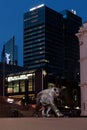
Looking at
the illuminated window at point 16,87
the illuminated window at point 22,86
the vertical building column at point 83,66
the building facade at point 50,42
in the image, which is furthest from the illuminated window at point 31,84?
the vertical building column at point 83,66

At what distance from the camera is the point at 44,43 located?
11294cm

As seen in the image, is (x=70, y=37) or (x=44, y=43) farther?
(x=70, y=37)

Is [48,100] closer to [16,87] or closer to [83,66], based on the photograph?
[83,66]

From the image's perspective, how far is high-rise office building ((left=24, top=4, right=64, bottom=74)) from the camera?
115m

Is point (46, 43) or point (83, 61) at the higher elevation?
point (46, 43)

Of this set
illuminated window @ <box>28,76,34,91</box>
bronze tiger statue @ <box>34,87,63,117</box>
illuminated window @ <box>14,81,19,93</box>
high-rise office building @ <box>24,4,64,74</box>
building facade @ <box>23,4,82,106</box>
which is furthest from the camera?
building facade @ <box>23,4,82,106</box>

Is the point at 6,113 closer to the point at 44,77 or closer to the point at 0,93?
the point at 44,77

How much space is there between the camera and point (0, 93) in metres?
87.9

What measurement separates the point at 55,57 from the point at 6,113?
97.1 meters

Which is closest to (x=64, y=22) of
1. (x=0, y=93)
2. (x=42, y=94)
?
(x=0, y=93)
